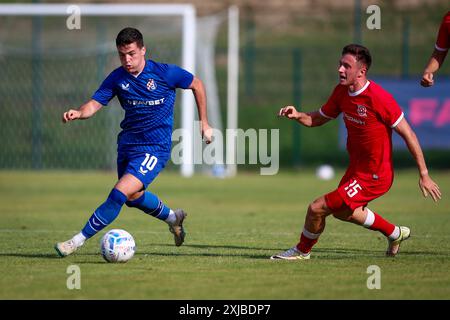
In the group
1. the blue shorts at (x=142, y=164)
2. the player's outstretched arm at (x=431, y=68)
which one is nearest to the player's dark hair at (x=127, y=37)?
the blue shorts at (x=142, y=164)

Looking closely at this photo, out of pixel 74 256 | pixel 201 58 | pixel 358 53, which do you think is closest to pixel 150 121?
pixel 74 256

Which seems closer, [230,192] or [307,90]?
[230,192]

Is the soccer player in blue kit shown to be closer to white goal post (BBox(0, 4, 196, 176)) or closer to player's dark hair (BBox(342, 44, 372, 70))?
player's dark hair (BBox(342, 44, 372, 70))

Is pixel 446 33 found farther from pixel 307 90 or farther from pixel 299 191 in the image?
pixel 307 90

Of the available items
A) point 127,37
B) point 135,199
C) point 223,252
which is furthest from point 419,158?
point 127,37

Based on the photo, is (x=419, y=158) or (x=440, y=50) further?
(x=440, y=50)

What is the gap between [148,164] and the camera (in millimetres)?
9031

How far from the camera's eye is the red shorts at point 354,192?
8438mm

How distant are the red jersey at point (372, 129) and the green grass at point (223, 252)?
0.90 meters

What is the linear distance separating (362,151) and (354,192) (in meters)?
0.44

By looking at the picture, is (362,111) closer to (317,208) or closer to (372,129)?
Answer: (372,129)

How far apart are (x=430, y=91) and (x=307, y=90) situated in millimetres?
8136

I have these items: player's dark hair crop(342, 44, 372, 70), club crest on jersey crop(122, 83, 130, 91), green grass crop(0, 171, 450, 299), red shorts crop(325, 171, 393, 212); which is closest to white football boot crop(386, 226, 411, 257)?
green grass crop(0, 171, 450, 299)
